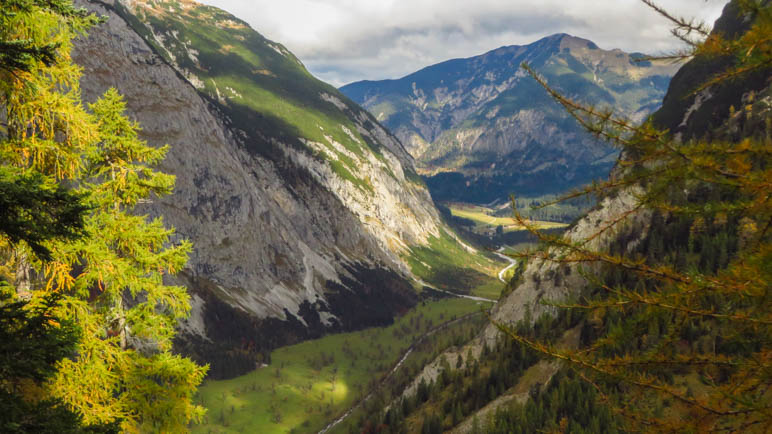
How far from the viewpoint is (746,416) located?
7.52 metres

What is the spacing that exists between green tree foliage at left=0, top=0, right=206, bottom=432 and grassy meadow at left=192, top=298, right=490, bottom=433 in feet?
406

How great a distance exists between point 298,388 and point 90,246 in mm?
152595

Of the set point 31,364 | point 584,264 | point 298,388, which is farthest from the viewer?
point 298,388

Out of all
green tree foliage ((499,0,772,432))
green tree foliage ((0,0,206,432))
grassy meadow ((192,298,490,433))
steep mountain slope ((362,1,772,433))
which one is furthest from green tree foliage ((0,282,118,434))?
grassy meadow ((192,298,490,433))

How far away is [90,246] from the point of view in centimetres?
1344

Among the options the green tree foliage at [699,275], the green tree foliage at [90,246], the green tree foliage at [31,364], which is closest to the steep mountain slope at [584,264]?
the green tree foliage at [699,275]

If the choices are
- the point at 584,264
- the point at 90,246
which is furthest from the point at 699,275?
the point at 584,264

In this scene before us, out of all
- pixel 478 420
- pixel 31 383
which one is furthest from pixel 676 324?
pixel 478 420

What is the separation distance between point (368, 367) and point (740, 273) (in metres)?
179

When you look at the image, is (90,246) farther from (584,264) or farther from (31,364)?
(584,264)

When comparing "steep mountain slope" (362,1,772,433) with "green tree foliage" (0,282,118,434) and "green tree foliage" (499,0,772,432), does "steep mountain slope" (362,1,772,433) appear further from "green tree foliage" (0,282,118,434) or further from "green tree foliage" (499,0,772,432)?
"green tree foliage" (0,282,118,434)

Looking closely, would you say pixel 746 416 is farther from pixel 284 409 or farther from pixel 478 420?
pixel 284 409

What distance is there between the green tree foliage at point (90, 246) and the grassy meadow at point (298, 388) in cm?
12371

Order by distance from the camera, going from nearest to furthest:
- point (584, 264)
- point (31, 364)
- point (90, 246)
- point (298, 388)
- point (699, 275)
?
point (699, 275) → point (31, 364) → point (90, 246) → point (584, 264) → point (298, 388)
